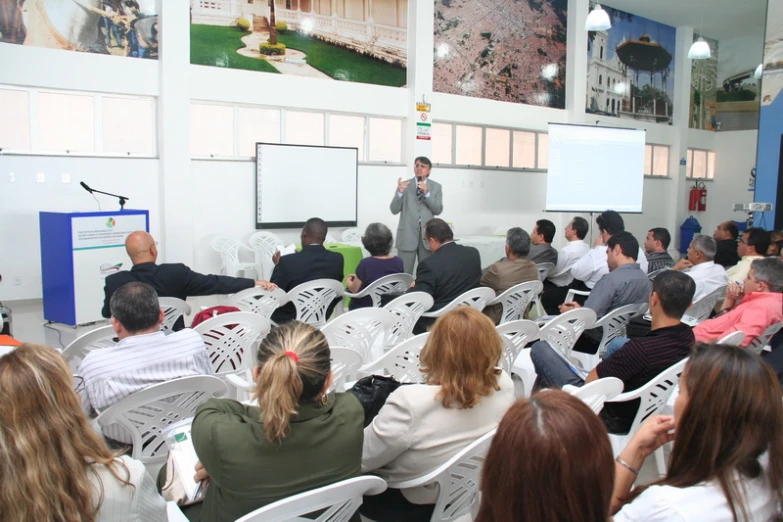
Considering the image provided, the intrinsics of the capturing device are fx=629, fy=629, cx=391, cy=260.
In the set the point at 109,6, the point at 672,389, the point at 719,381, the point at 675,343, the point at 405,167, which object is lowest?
the point at 672,389

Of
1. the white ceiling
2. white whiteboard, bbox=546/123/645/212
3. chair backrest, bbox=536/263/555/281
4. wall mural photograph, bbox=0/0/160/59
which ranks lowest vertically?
chair backrest, bbox=536/263/555/281

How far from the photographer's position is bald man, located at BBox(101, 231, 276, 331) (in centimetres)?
376

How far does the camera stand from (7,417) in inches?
50.6

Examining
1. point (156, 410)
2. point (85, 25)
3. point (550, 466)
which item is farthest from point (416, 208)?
point (550, 466)

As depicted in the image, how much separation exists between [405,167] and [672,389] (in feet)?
22.4

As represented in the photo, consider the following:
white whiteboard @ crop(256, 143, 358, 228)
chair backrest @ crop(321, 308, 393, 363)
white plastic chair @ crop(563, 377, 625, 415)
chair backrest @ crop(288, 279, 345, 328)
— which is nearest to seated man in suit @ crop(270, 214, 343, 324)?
chair backrest @ crop(288, 279, 345, 328)

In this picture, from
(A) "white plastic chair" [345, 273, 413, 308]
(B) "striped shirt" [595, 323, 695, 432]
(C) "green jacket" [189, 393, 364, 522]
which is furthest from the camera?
(A) "white plastic chair" [345, 273, 413, 308]

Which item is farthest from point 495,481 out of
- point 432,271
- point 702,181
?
point 702,181

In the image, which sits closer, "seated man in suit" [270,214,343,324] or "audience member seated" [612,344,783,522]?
"audience member seated" [612,344,783,522]

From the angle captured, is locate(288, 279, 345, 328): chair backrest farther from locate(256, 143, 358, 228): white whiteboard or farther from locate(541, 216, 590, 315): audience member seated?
locate(256, 143, 358, 228): white whiteboard

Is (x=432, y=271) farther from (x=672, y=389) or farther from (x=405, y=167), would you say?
(x=405, y=167)

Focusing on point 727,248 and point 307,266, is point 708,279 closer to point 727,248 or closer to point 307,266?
point 727,248

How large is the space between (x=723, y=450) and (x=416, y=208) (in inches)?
232

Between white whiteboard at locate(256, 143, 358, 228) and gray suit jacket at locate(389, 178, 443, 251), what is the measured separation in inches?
56.8
